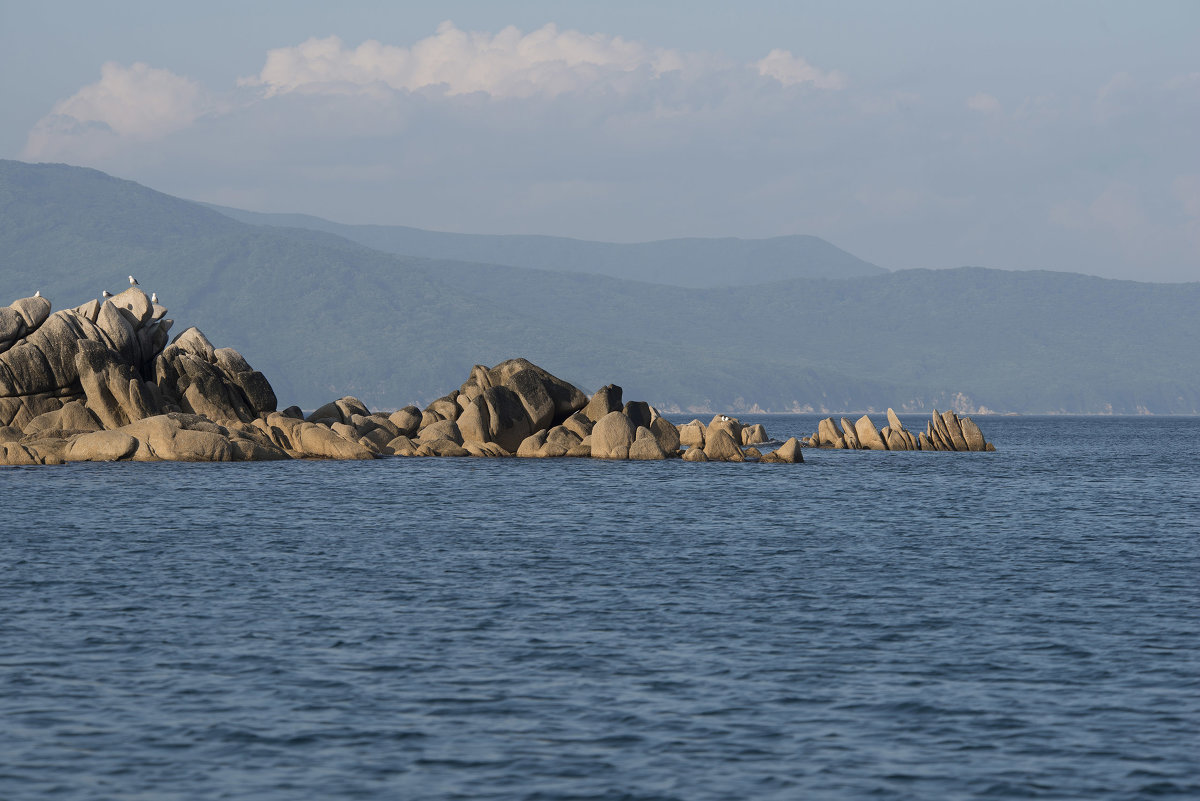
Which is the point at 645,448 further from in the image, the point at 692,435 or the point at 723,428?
the point at 692,435

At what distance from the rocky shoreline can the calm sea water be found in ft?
66.2

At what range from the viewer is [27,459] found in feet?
186

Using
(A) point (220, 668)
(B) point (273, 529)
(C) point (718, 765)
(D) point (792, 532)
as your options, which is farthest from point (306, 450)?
(C) point (718, 765)

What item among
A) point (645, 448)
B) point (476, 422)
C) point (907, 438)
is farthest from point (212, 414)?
point (907, 438)

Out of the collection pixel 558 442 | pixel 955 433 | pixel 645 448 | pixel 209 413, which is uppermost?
pixel 209 413

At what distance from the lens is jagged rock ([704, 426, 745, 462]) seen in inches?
2724

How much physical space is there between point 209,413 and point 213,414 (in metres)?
0.21

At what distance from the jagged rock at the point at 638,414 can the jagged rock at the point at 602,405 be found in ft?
2.34

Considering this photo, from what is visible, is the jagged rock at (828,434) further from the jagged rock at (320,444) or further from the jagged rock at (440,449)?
the jagged rock at (320,444)

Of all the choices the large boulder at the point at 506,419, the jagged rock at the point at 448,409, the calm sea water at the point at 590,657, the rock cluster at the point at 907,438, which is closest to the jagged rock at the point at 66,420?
the jagged rock at the point at 448,409

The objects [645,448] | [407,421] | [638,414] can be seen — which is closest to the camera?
[645,448]

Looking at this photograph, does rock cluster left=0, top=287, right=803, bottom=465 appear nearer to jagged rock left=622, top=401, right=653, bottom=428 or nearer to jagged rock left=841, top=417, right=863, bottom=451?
jagged rock left=622, top=401, right=653, bottom=428

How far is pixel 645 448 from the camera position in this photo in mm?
68125

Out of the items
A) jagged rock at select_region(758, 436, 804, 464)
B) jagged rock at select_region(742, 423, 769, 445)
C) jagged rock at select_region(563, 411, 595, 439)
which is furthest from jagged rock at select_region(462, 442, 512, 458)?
jagged rock at select_region(742, 423, 769, 445)
